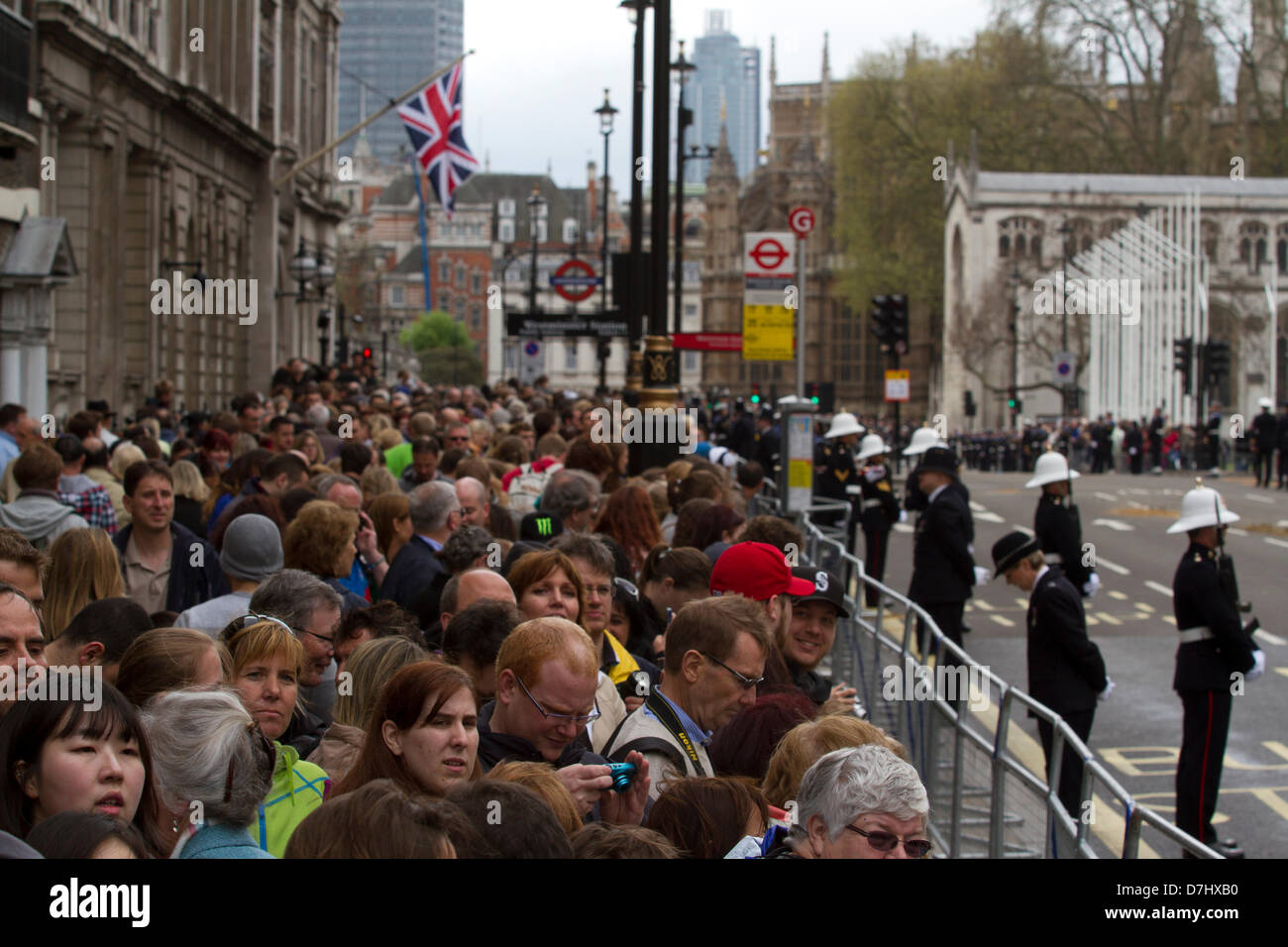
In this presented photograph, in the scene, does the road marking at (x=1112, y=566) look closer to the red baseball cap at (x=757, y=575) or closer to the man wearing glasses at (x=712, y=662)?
the red baseball cap at (x=757, y=575)

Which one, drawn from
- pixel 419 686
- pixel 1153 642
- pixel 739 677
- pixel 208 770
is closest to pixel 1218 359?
pixel 1153 642

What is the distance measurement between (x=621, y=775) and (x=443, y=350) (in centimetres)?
11483

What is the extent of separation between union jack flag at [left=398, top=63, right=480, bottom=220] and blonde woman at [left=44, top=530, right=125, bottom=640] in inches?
929

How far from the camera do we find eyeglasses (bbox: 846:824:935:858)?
3.51 m

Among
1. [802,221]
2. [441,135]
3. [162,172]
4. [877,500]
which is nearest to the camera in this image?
[802,221]

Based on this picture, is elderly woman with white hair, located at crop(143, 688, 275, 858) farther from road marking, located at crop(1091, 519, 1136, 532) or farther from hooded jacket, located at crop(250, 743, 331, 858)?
road marking, located at crop(1091, 519, 1136, 532)

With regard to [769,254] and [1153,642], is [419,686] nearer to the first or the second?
[769,254]

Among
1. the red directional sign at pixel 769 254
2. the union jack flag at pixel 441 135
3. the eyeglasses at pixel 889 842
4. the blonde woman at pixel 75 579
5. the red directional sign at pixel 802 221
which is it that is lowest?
the eyeglasses at pixel 889 842

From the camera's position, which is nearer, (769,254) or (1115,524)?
(769,254)

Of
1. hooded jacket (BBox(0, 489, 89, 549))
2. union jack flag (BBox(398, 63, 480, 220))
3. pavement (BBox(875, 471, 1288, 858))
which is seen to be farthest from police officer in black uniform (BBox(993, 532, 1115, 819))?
union jack flag (BBox(398, 63, 480, 220))

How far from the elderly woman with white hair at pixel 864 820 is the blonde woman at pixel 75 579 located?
3861mm

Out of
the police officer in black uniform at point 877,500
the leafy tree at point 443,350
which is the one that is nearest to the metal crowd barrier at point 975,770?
the police officer in black uniform at point 877,500

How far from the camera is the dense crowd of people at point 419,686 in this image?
11.5 feet

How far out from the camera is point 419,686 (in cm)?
413
